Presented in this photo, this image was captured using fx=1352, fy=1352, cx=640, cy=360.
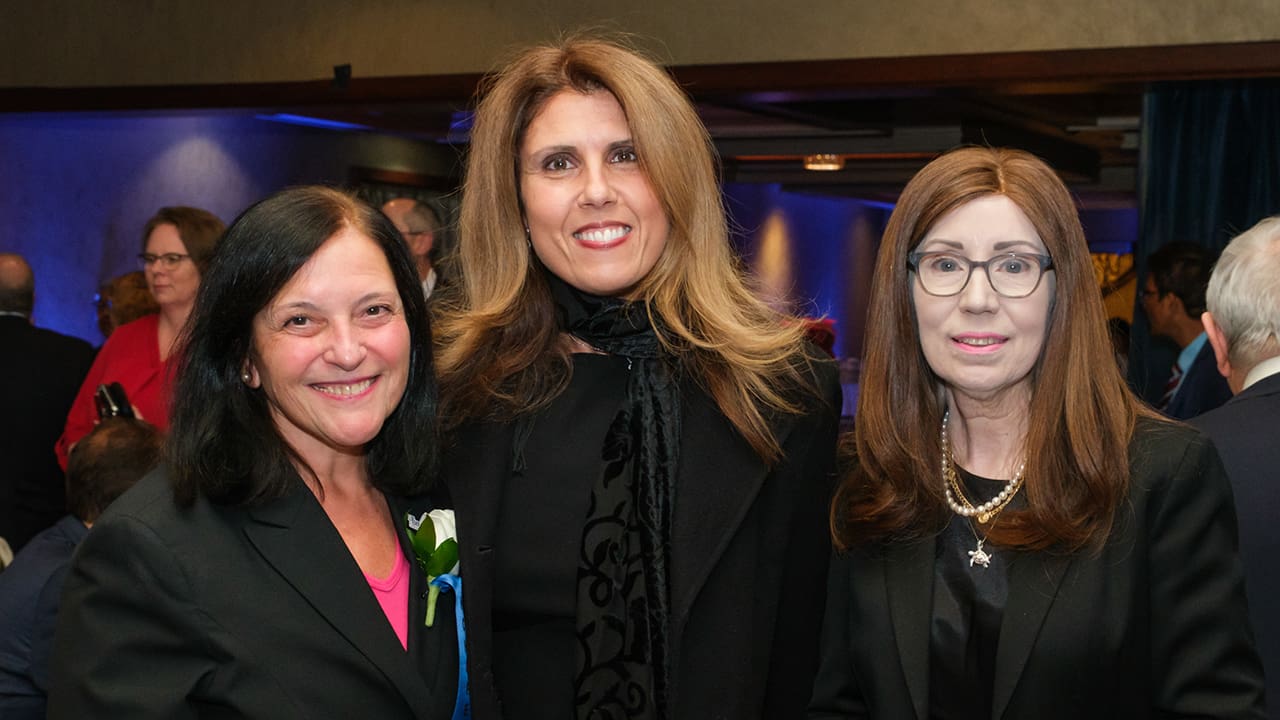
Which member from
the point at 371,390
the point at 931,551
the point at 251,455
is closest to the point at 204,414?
the point at 251,455

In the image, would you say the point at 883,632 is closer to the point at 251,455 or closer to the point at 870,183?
the point at 251,455

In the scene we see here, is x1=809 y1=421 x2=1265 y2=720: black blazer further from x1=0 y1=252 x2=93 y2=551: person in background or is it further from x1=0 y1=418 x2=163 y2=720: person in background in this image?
x1=0 y1=252 x2=93 y2=551: person in background

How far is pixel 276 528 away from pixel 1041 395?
1104 mm

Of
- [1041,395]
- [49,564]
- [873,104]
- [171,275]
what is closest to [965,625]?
[1041,395]

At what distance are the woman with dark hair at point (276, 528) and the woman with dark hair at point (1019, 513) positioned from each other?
683 mm

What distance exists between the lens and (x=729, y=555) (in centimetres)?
216

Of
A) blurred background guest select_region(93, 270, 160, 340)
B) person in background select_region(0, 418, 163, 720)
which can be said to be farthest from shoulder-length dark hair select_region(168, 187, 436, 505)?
blurred background guest select_region(93, 270, 160, 340)

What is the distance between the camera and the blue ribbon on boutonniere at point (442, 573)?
6.62ft

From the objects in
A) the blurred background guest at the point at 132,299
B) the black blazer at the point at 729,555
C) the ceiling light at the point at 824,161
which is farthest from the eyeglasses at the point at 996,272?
the ceiling light at the point at 824,161

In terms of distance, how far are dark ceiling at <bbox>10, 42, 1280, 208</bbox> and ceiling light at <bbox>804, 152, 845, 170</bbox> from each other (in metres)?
0.08

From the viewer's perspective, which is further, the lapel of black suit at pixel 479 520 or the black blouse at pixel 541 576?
the black blouse at pixel 541 576

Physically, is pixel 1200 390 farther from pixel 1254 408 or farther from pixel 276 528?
pixel 276 528

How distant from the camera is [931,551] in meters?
2.00

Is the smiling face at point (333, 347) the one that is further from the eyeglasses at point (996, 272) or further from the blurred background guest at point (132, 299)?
the blurred background guest at point (132, 299)
